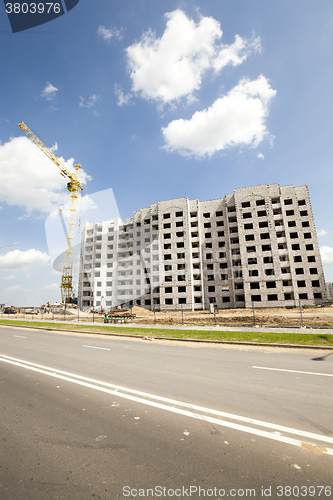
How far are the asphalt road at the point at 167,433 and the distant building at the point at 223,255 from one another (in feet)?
142

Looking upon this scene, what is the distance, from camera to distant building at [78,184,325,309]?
51.1m

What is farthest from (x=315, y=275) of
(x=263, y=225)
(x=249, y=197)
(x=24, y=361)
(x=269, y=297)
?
(x=24, y=361)

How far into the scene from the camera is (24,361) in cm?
940

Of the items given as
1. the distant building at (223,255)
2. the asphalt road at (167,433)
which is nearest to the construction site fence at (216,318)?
the distant building at (223,255)

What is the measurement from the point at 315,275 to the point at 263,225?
49.6 ft

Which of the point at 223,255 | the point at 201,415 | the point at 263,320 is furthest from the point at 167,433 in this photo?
the point at 223,255

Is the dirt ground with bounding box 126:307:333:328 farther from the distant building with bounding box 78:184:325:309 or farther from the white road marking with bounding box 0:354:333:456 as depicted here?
the white road marking with bounding box 0:354:333:456

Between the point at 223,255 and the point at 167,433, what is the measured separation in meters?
56.6

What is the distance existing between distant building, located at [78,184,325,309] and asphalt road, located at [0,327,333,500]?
43341 mm

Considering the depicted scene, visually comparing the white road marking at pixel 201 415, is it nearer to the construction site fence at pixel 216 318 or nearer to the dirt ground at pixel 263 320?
the construction site fence at pixel 216 318

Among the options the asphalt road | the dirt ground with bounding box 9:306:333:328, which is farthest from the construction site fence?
the asphalt road

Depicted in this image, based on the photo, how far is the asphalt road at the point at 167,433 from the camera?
2816mm

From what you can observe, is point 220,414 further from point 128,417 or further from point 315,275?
point 315,275

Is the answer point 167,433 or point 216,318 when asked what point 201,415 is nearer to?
point 167,433
